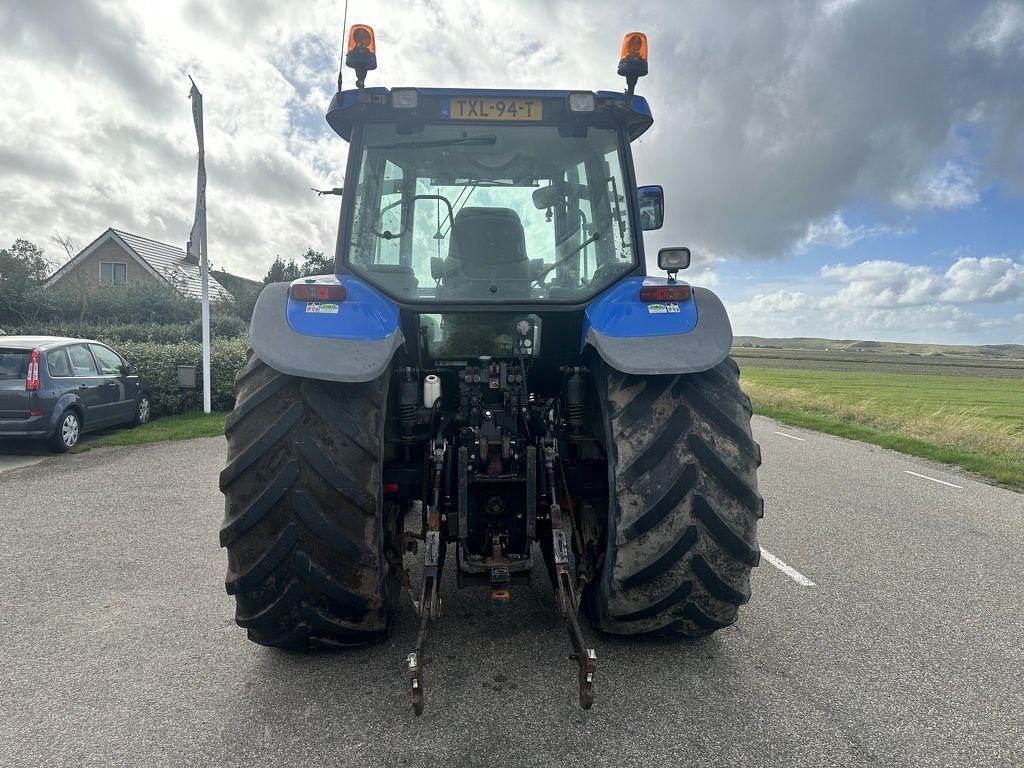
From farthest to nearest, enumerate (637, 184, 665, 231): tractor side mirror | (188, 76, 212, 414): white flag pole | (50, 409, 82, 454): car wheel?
(188, 76, 212, 414): white flag pole
(50, 409, 82, 454): car wheel
(637, 184, 665, 231): tractor side mirror

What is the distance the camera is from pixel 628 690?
257 centimetres

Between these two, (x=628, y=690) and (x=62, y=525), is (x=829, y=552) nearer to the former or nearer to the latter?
(x=628, y=690)

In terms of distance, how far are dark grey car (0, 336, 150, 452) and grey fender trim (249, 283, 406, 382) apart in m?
7.24

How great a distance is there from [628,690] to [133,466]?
22.9ft

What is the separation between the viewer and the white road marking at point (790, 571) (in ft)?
13.1

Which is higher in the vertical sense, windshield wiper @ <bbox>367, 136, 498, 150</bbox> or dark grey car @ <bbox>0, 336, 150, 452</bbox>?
windshield wiper @ <bbox>367, 136, 498, 150</bbox>

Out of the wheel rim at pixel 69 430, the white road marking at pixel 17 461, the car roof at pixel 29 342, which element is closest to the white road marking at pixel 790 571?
the white road marking at pixel 17 461

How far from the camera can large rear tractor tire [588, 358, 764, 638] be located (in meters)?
2.47

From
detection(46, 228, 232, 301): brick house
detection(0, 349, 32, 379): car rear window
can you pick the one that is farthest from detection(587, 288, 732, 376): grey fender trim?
detection(46, 228, 232, 301): brick house

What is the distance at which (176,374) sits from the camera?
11.4m

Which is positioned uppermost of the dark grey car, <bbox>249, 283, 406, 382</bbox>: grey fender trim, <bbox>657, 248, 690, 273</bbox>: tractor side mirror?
<bbox>657, 248, 690, 273</bbox>: tractor side mirror

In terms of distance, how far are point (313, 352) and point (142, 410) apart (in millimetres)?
9829

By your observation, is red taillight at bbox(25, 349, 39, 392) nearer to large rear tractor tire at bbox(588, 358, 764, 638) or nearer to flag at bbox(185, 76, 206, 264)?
flag at bbox(185, 76, 206, 264)

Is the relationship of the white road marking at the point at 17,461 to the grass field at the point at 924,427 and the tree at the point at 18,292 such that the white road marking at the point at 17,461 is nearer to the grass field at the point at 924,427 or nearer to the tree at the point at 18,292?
the grass field at the point at 924,427
